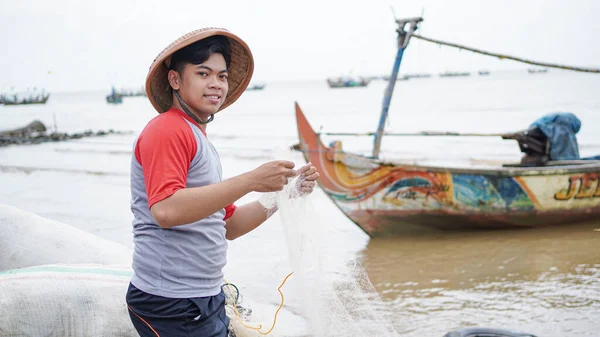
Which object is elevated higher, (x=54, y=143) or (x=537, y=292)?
(x=54, y=143)

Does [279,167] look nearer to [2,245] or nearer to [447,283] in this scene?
[2,245]

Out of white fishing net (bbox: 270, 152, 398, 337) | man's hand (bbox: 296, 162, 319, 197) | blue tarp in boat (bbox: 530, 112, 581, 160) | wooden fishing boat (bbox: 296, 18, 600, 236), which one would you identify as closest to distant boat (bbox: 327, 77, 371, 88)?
blue tarp in boat (bbox: 530, 112, 581, 160)

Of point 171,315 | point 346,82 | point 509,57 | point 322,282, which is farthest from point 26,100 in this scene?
point 171,315

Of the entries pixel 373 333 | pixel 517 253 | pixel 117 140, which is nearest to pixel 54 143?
pixel 117 140

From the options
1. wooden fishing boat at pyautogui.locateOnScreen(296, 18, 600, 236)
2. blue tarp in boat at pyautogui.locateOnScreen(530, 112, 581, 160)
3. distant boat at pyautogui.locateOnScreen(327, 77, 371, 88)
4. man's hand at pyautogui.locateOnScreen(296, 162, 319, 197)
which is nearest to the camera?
man's hand at pyautogui.locateOnScreen(296, 162, 319, 197)

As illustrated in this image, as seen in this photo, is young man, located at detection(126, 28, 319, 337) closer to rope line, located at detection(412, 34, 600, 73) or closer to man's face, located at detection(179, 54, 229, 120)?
man's face, located at detection(179, 54, 229, 120)

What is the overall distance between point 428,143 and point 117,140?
11396mm

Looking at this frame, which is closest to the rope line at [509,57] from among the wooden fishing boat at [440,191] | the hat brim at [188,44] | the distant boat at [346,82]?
→ the wooden fishing boat at [440,191]

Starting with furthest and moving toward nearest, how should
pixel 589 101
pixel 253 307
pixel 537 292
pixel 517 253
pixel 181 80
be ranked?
pixel 589 101, pixel 517 253, pixel 537 292, pixel 253 307, pixel 181 80

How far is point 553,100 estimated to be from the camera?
3027 cm

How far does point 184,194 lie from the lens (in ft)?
4.20

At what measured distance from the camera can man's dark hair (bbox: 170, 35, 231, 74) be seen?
1489 mm

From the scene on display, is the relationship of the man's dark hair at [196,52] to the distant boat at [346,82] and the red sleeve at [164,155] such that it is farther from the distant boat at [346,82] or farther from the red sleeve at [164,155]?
the distant boat at [346,82]

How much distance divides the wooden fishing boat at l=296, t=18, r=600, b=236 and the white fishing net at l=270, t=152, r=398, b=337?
3.59 m
